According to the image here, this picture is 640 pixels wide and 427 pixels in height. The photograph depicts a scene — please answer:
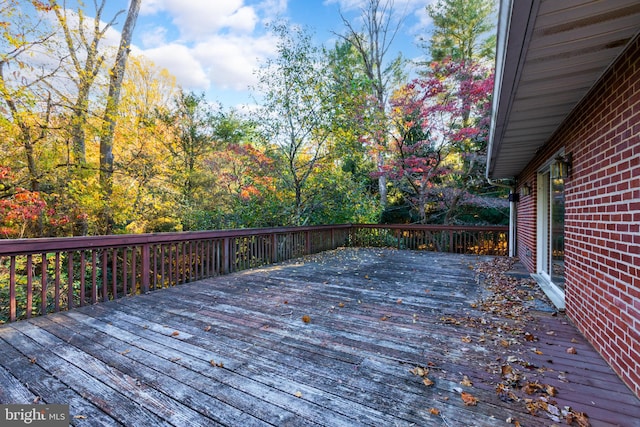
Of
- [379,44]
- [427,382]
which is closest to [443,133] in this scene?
[379,44]

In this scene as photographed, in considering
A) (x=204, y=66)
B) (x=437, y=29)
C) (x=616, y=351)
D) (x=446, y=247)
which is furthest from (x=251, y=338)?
(x=437, y=29)

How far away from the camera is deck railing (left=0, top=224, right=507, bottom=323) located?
121 inches

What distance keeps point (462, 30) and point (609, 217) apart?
12.4 metres

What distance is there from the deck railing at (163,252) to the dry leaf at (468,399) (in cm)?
332

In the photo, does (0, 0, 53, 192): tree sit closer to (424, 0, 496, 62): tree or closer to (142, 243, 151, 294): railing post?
(142, 243, 151, 294): railing post

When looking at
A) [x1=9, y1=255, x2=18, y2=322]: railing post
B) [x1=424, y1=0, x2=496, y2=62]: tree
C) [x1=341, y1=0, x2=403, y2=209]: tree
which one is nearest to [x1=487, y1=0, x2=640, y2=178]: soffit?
[x1=9, y1=255, x2=18, y2=322]: railing post

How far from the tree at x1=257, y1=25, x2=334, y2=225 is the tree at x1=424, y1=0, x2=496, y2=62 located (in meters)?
6.82

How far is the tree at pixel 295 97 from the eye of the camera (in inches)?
276

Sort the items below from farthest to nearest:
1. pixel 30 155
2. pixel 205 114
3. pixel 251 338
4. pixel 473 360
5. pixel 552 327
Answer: pixel 205 114
pixel 30 155
pixel 552 327
pixel 251 338
pixel 473 360

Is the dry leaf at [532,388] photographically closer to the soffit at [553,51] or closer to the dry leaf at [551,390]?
the dry leaf at [551,390]

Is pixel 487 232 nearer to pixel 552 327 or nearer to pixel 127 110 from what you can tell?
pixel 552 327

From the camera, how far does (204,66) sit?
1171cm

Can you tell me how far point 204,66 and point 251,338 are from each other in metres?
12.2

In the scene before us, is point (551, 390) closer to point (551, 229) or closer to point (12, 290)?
point (551, 229)
